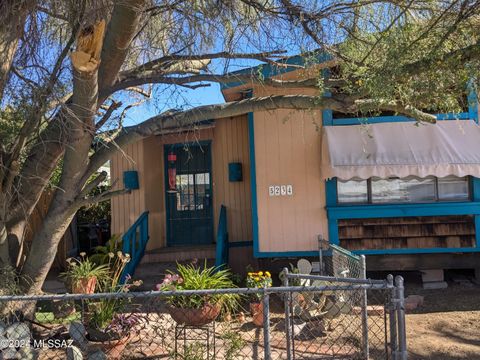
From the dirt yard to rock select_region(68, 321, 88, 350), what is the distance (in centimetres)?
359

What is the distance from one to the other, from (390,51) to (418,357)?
11.2 feet

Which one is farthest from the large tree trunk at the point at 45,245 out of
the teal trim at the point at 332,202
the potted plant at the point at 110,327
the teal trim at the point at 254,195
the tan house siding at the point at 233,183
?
the tan house siding at the point at 233,183

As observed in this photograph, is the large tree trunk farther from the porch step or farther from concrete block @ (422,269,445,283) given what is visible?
concrete block @ (422,269,445,283)

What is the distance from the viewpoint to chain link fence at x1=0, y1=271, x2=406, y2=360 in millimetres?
4316

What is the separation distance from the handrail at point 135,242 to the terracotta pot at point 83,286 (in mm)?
1250

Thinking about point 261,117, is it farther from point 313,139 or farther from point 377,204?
point 377,204

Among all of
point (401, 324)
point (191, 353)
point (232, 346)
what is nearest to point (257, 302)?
point (232, 346)

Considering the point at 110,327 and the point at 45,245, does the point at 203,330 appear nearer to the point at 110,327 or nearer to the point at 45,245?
the point at 110,327

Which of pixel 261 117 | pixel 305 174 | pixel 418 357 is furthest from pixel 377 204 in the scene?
pixel 418 357

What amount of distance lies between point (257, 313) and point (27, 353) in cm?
291

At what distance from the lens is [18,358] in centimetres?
423

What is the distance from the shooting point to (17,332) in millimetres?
4516

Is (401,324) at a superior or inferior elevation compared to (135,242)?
inferior

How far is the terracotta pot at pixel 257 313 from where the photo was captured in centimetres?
602
